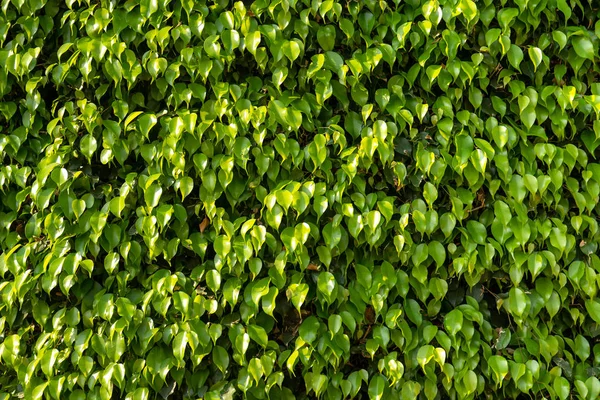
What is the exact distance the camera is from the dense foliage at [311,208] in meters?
2.14

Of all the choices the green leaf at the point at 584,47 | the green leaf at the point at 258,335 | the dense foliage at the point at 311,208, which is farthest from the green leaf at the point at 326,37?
the green leaf at the point at 258,335

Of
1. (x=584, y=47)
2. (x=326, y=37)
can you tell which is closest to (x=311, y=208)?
(x=326, y=37)

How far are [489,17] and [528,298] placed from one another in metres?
0.88

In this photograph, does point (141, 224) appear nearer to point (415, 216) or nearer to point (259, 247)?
point (259, 247)

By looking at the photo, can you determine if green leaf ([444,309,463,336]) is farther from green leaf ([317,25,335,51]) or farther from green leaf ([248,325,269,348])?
green leaf ([317,25,335,51])

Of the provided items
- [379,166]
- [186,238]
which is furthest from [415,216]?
[186,238]

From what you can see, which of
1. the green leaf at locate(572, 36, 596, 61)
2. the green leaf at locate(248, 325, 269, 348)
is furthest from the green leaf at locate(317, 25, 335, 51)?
the green leaf at locate(248, 325, 269, 348)

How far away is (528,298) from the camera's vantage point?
217 cm

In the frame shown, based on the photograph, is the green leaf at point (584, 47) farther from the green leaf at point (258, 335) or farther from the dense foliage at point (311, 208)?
the green leaf at point (258, 335)

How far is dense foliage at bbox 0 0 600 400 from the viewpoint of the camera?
2.14 meters

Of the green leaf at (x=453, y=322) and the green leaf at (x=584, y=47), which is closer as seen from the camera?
the green leaf at (x=453, y=322)

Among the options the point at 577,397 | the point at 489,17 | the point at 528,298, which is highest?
the point at 489,17

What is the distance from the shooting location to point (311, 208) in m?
2.17

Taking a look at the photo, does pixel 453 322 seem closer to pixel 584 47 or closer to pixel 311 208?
pixel 311 208
